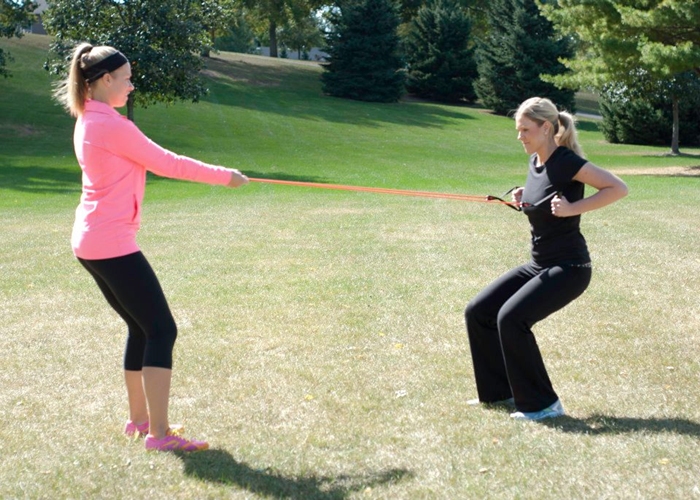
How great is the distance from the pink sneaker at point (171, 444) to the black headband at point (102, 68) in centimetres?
201

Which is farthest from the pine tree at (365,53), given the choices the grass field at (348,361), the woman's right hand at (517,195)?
the woman's right hand at (517,195)

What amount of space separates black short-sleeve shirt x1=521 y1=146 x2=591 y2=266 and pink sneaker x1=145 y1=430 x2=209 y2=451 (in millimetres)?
2425

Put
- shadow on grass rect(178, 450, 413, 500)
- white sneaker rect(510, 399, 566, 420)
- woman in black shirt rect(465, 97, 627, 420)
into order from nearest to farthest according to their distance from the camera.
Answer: shadow on grass rect(178, 450, 413, 500), woman in black shirt rect(465, 97, 627, 420), white sneaker rect(510, 399, 566, 420)

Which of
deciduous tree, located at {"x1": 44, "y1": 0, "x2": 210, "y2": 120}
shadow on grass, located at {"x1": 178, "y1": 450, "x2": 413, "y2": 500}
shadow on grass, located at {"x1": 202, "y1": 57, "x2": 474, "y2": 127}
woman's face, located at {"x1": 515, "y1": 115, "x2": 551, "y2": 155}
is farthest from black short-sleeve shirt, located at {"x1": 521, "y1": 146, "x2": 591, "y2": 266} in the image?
shadow on grass, located at {"x1": 202, "y1": 57, "x2": 474, "y2": 127}

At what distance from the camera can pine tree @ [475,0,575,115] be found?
53.7m

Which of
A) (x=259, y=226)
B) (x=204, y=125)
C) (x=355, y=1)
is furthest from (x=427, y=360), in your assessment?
(x=355, y=1)

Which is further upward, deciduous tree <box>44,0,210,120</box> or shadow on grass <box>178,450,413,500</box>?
deciduous tree <box>44,0,210,120</box>

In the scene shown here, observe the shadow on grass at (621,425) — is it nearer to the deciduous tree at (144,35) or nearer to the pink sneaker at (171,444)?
the pink sneaker at (171,444)

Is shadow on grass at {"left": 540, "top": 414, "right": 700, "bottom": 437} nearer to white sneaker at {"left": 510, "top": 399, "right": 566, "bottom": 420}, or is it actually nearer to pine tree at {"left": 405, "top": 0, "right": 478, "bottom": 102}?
white sneaker at {"left": 510, "top": 399, "right": 566, "bottom": 420}

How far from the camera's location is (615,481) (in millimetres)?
4496

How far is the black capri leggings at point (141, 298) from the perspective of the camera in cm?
468

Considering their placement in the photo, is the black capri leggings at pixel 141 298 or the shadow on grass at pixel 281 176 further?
the shadow on grass at pixel 281 176

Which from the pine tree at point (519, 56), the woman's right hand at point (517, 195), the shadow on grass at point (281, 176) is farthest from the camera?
the pine tree at point (519, 56)

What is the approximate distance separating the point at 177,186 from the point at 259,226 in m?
11.1
